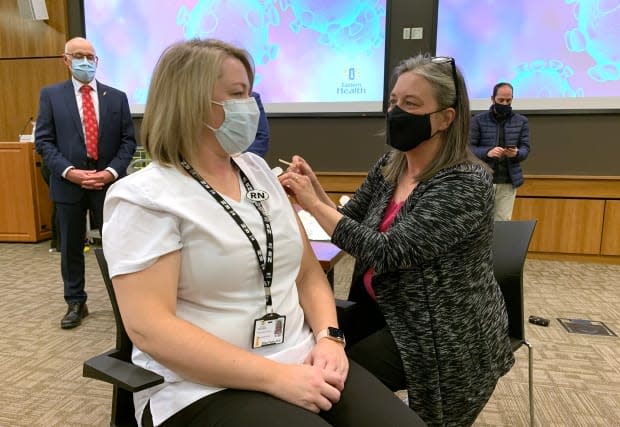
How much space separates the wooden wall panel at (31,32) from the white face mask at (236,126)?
197 inches

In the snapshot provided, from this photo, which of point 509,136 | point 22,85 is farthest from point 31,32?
point 509,136

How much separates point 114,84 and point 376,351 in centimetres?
480

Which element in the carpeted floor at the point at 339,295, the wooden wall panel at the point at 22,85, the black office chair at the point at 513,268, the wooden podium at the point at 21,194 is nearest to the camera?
the black office chair at the point at 513,268

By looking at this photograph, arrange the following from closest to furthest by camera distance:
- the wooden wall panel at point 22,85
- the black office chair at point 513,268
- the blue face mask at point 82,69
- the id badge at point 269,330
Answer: the id badge at point 269,330, the black office chair at point 513,268, the blue face mask at point 82,69, the wooden wall panel at point 22,85

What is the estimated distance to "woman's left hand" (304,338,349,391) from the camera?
43.1 inches

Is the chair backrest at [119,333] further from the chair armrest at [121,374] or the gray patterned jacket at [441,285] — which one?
the gray patterned jacket at [441,285]

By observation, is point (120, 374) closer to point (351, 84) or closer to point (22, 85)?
point (351, 84)

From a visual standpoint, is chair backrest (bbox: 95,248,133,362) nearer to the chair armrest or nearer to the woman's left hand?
the chair armrest

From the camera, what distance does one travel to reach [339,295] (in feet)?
11.5

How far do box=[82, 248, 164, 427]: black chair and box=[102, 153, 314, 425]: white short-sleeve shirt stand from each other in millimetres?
62

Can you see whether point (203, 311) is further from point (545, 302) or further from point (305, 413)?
point (545, 302)

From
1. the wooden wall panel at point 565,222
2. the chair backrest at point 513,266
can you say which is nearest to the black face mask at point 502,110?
the wooden wall panel at point 565,222

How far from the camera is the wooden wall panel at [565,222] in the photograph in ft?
14.3

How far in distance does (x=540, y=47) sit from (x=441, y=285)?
12.9ft
